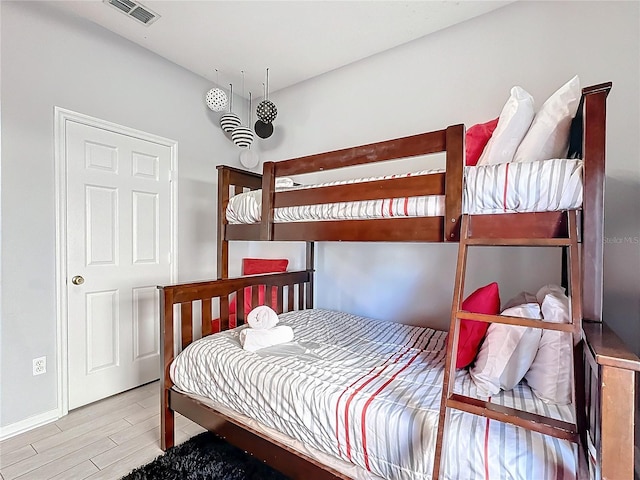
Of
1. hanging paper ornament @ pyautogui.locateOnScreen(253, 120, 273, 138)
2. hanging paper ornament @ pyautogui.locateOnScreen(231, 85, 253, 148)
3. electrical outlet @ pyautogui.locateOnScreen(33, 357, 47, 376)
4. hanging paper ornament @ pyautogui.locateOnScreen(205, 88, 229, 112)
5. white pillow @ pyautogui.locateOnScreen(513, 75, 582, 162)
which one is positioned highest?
hanging paper ornament @ pyautogui.locateOnScreen(205, 88, 229, 112)

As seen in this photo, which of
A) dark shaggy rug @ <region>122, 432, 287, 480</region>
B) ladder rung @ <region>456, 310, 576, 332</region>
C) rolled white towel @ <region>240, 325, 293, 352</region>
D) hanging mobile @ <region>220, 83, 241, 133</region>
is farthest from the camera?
hanging mobile @ <region>220, 83, 241, 133</region>

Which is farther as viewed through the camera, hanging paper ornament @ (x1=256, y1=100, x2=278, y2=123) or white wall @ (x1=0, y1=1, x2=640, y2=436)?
hanging paper ornament @ (x1=256, y1=100, x2=278, y2=123)

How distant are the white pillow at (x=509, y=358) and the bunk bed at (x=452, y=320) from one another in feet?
0.20

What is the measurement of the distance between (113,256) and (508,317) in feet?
8.81

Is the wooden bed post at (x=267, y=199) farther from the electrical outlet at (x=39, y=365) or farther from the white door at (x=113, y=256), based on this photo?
the electrical outlet at (x=39, y=365)

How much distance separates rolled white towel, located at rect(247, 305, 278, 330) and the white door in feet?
4.45

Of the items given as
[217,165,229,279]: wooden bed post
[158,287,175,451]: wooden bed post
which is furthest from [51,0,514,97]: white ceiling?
[158,287,175,451]: wooden bed post

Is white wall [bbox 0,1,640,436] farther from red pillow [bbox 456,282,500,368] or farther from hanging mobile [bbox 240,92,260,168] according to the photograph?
red pillow [bbox 456,282,500,368]

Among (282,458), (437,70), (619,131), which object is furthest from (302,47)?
(282,458)

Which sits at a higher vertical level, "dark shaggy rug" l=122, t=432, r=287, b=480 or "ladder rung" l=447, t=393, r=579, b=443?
"ladder rung" l=447, t=393, r=579, b=443

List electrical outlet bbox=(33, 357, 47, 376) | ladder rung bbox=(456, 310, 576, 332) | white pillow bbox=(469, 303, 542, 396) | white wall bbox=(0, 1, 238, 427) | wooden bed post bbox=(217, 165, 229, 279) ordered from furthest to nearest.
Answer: wooden bed post bbox=(217, 165, 229, 279) < electrical outlet bbox=(33, 357, 47, 376) < white wall bbox=(0, 1, 238, 427) < white pillow bbox=(469, 303, 542, 396) < ladder rung bbox=(456, 310, 576, 332)

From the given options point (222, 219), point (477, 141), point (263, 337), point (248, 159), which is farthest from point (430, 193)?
point (248, 159)

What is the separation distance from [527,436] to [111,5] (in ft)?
10.4

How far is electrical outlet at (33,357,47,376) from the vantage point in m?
2.04
